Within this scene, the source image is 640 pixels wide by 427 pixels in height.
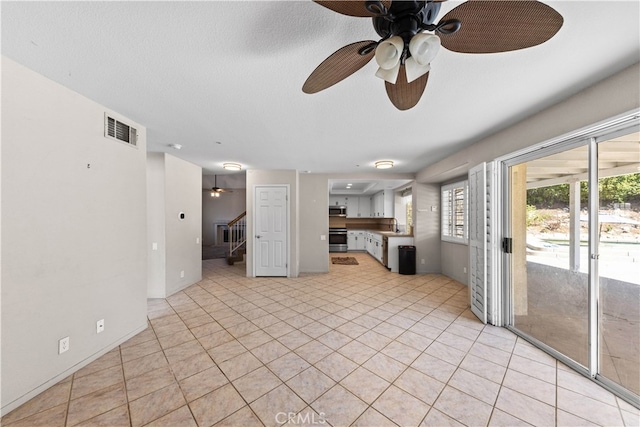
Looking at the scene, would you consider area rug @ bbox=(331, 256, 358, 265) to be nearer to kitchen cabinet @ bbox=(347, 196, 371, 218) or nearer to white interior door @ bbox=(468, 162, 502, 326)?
kitchen cabinet @ bbox=(347, 196, 371, 218)

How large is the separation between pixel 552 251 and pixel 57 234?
4937mm

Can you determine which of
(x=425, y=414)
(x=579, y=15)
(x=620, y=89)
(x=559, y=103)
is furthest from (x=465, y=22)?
(x=425, y=414)

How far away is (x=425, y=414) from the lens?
155cm

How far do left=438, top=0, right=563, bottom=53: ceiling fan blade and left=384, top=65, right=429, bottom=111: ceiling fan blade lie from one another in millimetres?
284

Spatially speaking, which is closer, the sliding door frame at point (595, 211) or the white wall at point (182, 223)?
the sliding door frame at point (595, 211)

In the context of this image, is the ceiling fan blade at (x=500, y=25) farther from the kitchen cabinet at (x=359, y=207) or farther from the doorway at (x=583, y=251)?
the kitchen cabinet at (x=359, y=207)

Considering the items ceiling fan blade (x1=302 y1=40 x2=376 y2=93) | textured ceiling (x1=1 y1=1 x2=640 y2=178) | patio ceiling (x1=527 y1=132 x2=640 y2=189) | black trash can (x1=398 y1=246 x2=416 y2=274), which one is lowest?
black trash can (x1=398 y1=246 x2=416 y2=274)

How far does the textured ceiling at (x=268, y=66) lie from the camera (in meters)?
1.20

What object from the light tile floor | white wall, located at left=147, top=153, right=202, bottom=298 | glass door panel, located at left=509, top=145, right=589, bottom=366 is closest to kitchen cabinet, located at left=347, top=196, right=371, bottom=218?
the light tile floor

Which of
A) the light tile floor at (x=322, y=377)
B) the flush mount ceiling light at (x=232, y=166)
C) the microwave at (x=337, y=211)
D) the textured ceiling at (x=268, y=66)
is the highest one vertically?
the textured ceiling at (x=268, y=66)

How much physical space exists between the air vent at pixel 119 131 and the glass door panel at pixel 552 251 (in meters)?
4.67

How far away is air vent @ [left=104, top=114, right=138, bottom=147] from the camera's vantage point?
2.27m

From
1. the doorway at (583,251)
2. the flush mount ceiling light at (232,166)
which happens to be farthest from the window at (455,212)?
the flush mount ceiling light at (232,166)

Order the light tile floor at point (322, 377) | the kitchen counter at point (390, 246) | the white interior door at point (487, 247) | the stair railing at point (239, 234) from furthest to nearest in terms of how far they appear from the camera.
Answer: the stair railing at point (239, 234)
the kitchen counter at point (390, 246)
the white interior door at point (487, 247)
the light tile floor at point (322, 377)
